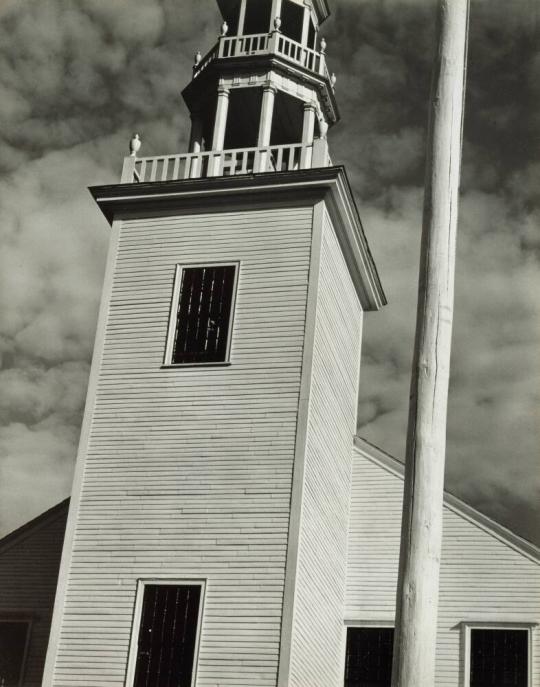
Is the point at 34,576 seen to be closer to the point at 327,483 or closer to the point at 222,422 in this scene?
the point at 222,422

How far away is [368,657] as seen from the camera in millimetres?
21391

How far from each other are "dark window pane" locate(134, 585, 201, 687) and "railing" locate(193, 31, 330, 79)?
12.6 metres

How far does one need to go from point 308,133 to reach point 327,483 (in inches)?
319

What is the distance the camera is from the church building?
61.9 ft

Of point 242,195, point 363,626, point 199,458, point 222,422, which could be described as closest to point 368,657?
point 363,626

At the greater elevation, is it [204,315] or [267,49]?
[267,49]

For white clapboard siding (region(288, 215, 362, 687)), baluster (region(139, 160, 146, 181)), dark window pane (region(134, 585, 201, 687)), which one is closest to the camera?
dark window pane (region(134, 585, 201, 687))

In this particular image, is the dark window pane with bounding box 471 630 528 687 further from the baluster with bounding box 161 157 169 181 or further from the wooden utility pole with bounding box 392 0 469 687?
the wooden utility pole with bounding box 392 0 469 687

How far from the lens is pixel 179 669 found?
1842cm

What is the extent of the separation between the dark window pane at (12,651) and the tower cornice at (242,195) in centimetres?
883

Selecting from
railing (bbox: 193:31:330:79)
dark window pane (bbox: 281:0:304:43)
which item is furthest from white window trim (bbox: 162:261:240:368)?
dark window pane (bbox: 281:0:304:43)

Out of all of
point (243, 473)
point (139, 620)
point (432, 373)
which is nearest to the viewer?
point (432, 373)

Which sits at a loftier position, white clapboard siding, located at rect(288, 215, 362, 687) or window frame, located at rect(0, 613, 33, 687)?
white clapboard siding, located at rect(288, 215, 362, 687)

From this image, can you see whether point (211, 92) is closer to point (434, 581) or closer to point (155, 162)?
point (155, 162)
